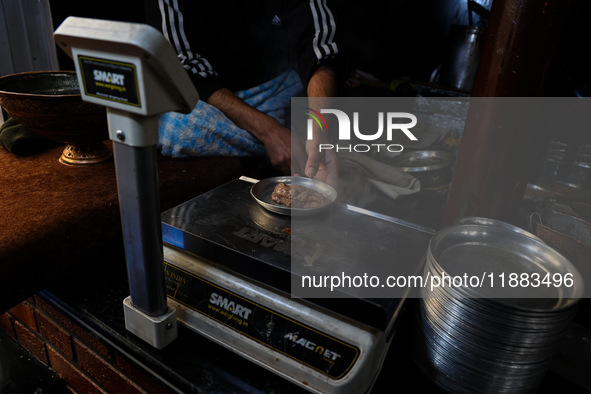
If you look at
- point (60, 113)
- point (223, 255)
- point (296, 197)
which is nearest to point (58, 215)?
point (60, 113)

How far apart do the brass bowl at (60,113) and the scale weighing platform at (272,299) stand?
0.60 m

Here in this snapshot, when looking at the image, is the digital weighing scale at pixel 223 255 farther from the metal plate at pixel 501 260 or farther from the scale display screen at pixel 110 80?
the metal plate at pixel 501 260

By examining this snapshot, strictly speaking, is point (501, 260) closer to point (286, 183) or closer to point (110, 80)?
point (286, 183)

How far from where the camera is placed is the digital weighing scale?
63 cm

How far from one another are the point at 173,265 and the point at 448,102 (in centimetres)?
244

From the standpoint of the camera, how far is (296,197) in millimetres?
1163

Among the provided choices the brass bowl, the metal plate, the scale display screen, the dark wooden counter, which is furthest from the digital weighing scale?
the brass bowl

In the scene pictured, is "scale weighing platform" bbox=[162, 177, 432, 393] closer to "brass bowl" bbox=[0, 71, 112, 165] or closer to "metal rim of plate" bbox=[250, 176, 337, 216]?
"metal rim of plate" bbox=[250, 176, 337, 216]

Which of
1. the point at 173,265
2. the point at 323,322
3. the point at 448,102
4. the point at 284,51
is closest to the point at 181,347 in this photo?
the point at 173,265

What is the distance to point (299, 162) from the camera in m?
1.94

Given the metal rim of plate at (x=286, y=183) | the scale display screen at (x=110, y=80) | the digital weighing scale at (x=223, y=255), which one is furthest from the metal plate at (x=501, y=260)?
the scale display screen at (x=110, y=80)

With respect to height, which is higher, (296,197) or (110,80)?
(110,80)

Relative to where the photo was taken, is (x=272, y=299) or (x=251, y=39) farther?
(x=251, y=39)

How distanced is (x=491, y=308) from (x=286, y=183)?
737mm
